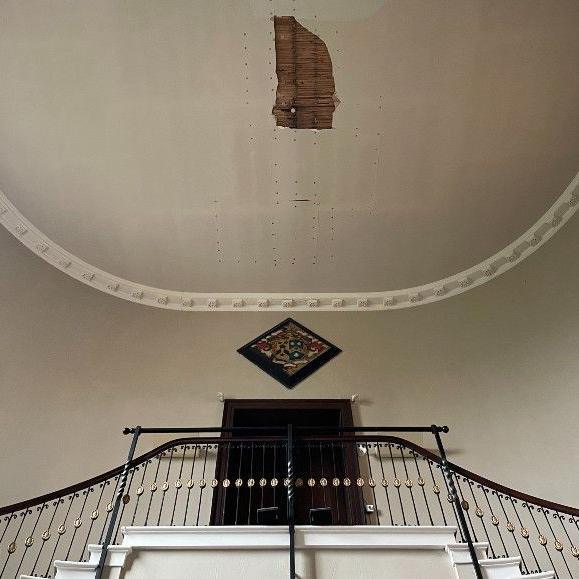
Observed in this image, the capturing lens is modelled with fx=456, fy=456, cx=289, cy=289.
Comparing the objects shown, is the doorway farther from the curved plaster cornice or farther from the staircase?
the curved plaster cornice

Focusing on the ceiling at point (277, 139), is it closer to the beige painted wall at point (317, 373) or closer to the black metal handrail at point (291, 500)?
the beige painted wall at point (317, 373)

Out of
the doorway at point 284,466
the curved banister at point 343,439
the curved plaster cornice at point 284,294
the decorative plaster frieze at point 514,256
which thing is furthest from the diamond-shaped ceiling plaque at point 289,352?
the decorative plaster frieze at point 514,256

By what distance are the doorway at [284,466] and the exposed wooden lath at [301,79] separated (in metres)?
3.73

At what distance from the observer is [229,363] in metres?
6.66

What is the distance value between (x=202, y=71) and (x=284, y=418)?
450cm

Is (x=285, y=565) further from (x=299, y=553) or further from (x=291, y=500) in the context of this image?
(x=291, y=500)

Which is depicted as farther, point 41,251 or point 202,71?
point 41,251

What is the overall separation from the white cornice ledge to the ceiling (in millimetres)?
4558

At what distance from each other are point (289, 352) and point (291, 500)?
350cm

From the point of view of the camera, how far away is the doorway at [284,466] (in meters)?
5.05

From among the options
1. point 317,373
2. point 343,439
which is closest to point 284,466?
point 317,373

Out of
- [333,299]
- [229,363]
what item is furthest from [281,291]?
[229,363]

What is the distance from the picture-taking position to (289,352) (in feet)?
22.5

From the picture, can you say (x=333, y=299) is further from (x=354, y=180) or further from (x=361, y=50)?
(x=361, y=50)
